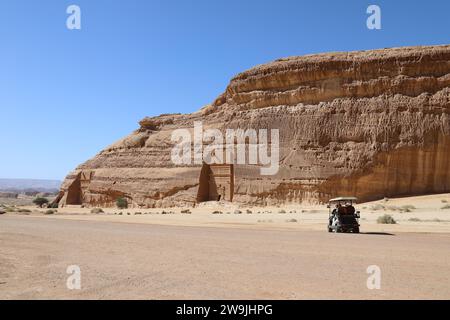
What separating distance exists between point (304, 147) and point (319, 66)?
7.81m

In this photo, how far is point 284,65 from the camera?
4347 cm

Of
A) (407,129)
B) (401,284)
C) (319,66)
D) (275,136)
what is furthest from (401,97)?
(401,284)

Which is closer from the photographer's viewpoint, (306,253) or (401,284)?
(401,284)

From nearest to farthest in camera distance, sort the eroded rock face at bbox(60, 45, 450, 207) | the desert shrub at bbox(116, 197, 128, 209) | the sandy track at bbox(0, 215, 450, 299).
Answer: the sandy track at bbox(0, 215, 450, 299), the eroded rock face at bbox(60, 45, 450, 207), the desert shrub at bbox(116, 197, 128, 209)

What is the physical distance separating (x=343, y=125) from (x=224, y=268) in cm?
3205

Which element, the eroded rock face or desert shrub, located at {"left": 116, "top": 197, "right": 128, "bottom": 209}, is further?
desert shrub, located at {"left": 116, "top": 197, "right": 128, "bottom": 209}

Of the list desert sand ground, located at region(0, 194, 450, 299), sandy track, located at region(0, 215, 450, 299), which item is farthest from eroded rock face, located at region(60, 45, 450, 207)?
sandy track, located at region(0, 215, 450, 299)

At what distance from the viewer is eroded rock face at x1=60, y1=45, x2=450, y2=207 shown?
3641 centimetres

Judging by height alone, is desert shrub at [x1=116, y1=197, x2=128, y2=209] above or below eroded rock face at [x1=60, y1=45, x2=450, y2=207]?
below

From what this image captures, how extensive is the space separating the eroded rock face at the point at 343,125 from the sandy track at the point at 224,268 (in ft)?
74.6

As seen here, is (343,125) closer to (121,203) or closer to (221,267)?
(121,203)

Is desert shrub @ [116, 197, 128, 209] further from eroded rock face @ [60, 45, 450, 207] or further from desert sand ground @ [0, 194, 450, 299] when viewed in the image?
desert sand ground @ [0, 194, 450, 299]

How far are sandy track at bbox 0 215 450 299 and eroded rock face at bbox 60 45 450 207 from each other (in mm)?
22752
